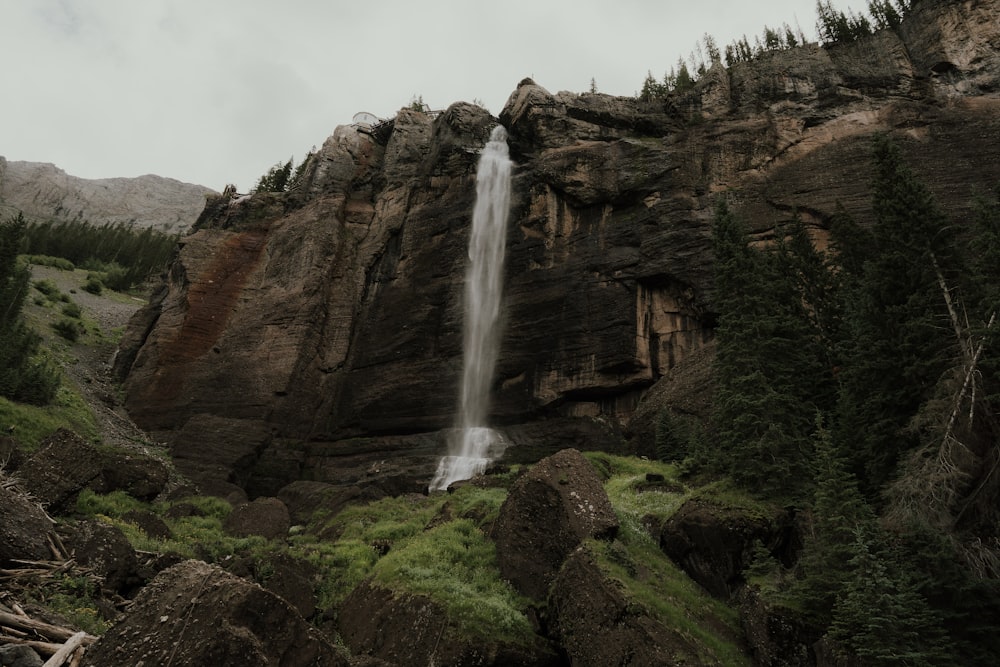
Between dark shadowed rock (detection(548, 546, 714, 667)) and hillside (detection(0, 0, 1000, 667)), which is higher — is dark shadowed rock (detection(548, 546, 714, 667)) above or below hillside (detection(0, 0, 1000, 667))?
below

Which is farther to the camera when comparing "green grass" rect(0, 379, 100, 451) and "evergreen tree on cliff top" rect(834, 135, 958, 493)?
"green grass" rect(0, 379, 100, 451)

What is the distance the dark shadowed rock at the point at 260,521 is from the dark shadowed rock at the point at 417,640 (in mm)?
11923

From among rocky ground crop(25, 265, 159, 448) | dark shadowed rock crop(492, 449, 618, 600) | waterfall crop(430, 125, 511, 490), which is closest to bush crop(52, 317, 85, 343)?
rocky ground crop(25, 265, 159, 448)

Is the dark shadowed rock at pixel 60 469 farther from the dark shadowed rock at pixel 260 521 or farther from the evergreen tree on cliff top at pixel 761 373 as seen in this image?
the evergreen tree on cliff top at pixel 761 373

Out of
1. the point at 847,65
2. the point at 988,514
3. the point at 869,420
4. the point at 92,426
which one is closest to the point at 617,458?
the point at 869,420

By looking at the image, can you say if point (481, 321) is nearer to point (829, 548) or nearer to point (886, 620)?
point (829, 548)

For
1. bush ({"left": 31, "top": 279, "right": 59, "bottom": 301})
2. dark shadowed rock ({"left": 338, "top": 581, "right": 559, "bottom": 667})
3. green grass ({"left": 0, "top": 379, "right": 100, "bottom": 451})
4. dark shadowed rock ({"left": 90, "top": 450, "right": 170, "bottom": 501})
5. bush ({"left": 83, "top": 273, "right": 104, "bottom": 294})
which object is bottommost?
dark shadowed rock ({"left": 338, "top": 581, "right": 559, "bottom": 667})

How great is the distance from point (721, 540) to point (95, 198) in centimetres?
17832

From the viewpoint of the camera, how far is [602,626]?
36.9 ft

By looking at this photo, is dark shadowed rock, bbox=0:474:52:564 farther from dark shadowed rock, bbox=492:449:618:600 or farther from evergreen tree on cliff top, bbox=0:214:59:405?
evergreen tree on cliff top, bbox=0:214:59:405

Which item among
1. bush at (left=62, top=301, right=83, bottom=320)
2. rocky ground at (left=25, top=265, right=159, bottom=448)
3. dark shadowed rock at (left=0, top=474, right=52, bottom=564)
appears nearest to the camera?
dark shadowed rock at (left=0, top=474, right=52, bottom=564)

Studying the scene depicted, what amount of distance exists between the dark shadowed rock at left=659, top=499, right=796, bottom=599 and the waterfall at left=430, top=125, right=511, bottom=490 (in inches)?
726

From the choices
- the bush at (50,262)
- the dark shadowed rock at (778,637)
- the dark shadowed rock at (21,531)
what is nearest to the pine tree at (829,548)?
the dark shadowed rock at (778,637)

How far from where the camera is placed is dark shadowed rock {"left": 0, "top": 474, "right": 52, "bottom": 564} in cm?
1086
